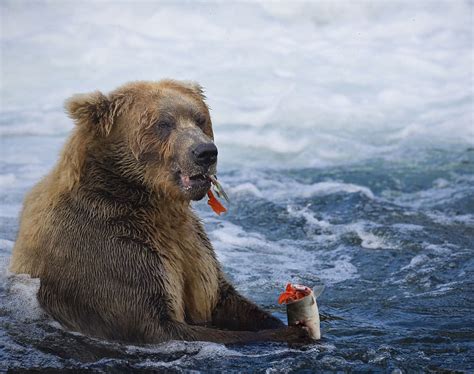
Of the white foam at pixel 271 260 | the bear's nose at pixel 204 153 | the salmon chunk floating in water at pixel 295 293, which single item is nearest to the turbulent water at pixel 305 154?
the white foam at pixel 271 260

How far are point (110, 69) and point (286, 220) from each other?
30.4ft

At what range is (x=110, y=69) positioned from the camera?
17.0 m

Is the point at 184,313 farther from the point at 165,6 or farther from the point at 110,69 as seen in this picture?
the point at 165,6

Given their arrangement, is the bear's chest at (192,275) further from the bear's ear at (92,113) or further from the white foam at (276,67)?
the white foam at (276,67)

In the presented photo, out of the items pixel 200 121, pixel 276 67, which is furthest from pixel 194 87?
pixel 276 67

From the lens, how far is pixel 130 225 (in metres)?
4.70

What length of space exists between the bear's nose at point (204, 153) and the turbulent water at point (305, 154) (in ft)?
3.04

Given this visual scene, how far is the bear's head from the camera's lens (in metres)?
4.66

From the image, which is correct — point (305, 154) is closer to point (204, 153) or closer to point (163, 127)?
point (163, 127)

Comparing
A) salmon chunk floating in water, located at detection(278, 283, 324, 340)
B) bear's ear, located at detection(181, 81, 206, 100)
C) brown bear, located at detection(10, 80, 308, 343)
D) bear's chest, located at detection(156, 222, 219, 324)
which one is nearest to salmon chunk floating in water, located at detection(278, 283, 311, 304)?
salmon chunk floating in water, located at detection(278, 283, 324, 340)

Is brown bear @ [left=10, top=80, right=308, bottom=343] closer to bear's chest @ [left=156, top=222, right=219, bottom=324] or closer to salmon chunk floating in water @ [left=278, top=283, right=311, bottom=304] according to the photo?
bear's chest @ [left=156, top=222, right=219, bottom=324]

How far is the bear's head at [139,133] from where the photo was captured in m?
4.66

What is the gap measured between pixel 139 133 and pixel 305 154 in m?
7.88

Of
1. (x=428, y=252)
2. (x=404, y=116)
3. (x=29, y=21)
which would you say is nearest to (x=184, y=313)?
(x=428, y=252)
